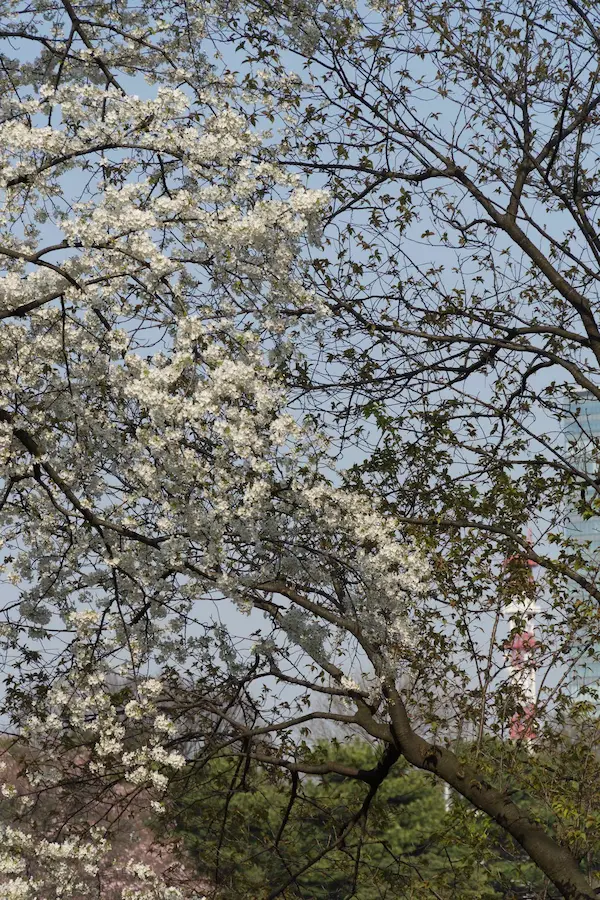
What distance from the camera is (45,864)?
782cm

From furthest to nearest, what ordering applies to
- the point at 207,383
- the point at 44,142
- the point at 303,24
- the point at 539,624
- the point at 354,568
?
the point at 303,24
the point at 539,624
the point at 354,568
the point at 44,142
the point at 207,383

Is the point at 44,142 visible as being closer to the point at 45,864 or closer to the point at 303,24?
the point at 303,24

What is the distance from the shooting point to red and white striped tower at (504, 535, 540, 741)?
8.77 m

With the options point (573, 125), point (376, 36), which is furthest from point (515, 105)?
point (376, 36)

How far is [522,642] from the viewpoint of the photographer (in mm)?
9219

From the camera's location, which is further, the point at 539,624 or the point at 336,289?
the point at 336,289

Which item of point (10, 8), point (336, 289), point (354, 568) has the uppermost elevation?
point (10, 8)

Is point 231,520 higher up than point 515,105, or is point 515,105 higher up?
point 515,105

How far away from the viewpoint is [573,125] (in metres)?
10.4

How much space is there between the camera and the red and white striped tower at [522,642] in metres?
8.77

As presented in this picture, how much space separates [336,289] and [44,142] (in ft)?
13.4

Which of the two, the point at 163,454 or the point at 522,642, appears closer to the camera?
the point at 163,454

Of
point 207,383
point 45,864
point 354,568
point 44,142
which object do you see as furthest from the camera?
point 45,864

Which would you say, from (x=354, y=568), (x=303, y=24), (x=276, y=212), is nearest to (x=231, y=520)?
(x=354, y=568)
